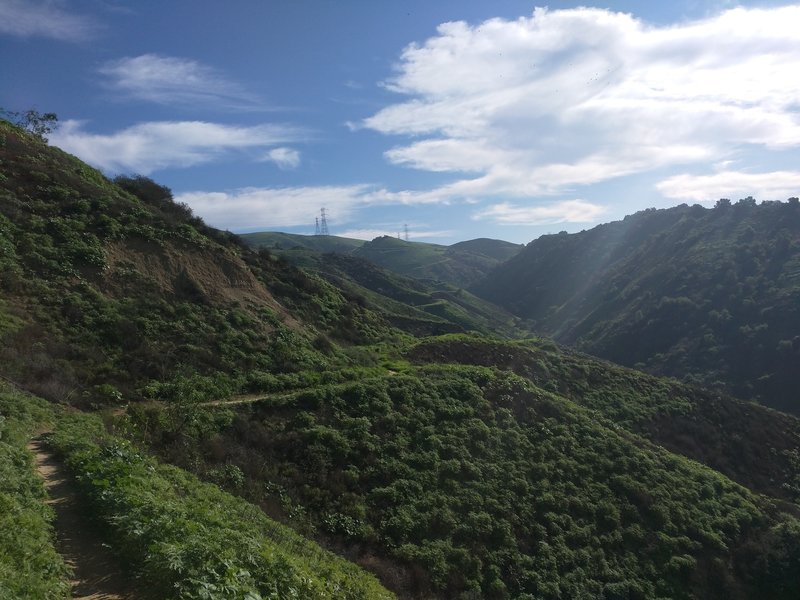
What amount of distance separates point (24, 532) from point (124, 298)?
18.4 metres

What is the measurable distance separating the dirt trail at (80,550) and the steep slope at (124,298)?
733 centimetres

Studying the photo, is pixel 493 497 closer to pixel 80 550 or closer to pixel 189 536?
pixel 189 536

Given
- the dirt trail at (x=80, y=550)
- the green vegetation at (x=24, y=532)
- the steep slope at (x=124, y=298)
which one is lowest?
the dirt trail at (x=80, y=550)

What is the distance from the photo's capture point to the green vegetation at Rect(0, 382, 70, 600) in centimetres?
632

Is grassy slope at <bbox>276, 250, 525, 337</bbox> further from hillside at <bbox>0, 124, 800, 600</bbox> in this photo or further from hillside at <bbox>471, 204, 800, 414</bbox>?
hillside at <bbox>0, 124, 800, 600</bbox>

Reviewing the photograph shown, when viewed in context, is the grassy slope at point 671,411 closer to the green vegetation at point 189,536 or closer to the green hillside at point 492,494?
the green hillside at point 492,494

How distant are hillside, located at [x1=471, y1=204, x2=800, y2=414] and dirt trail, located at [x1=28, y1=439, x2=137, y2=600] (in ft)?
273

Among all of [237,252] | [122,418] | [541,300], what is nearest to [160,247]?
[237,252]

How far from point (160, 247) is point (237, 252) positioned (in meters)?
7.03

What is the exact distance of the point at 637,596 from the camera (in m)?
17.4

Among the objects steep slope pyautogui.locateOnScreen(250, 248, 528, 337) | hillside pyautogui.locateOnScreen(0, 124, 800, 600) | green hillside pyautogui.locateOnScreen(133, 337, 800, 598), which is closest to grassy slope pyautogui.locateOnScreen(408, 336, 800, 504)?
Result: hillside pyautogui.locateOnScreen(0, 124, 800, 600)

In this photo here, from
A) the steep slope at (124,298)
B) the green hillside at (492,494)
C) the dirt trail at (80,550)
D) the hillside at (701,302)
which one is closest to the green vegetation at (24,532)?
the dirt trail at (80,550)

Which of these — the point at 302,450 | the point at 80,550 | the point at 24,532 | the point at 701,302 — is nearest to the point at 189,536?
the point at 80,550

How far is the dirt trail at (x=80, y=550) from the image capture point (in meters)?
7.05
